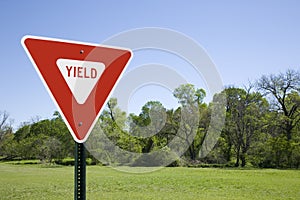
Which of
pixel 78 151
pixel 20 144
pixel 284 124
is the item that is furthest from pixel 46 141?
pixel 78 151

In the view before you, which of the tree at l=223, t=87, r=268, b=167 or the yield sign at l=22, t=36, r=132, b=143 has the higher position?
the tree at l=223, t=87, r=268, b=167

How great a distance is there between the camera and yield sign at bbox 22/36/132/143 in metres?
1.56

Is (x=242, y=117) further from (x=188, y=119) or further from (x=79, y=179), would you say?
(x=79, y=179)

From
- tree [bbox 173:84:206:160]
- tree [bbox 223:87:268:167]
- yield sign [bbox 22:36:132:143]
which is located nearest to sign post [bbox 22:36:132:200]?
yield sign [bbox 22:36:132:143]

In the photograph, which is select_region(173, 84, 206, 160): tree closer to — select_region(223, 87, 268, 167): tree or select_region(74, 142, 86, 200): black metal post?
select_region(74, 142, 86, 200): black metal post

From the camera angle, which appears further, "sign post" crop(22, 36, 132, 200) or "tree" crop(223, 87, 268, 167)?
"tree" crop(223, 87, 268, 167)

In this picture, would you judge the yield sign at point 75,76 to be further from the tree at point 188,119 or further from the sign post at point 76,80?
the tree at point 188,119

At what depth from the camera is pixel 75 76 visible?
1584 mm

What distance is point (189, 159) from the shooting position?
21.1 meters

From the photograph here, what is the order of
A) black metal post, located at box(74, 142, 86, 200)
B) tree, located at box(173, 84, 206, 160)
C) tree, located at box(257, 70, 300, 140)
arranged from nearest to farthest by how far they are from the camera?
black metal post, located at box(74, 142, 86, 200) → tree, located at box(173, 84, 206, 160) → tree, located at box(257, 70, 300, 140)

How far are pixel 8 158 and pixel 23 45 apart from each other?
28.6 m

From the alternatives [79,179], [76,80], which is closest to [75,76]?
[76,80]

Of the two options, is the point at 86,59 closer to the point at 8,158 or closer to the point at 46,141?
the point at 46,141

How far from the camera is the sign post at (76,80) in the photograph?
5.10ft
